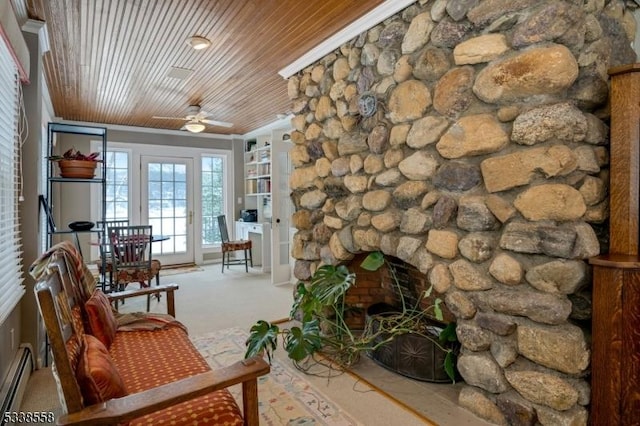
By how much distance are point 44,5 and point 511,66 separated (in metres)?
2.96

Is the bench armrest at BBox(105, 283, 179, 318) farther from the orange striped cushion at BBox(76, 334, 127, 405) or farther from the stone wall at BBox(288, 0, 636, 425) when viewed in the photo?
the stone wall at BBox(288, 0, 636, 425)

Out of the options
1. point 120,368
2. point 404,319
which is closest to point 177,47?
point 120,368

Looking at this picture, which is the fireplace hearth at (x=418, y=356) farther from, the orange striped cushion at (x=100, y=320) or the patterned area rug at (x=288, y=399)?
the orange striped cushion at (x=100, y=320)

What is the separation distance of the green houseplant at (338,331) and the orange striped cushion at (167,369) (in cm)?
54

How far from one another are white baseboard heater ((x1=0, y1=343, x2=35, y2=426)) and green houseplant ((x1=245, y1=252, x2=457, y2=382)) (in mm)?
1252

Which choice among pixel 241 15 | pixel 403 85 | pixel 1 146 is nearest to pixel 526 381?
pixel 403 85

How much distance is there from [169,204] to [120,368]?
544 centimetres

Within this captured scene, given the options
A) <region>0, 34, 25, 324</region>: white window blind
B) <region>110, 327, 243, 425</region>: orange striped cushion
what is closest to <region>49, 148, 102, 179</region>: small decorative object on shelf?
<region>0, 34, 25, 324</region>: white window blind

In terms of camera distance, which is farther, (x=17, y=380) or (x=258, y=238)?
(x=258, y=238)

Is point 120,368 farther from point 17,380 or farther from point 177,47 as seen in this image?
point 177,47

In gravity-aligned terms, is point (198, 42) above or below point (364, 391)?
above

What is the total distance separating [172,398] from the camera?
1140mm

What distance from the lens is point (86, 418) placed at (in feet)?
3.37

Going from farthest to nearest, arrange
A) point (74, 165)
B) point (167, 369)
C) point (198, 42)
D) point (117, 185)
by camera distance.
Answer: point (117, 185) < point (74, 165) < point (198, 42) < point (167, 369)
